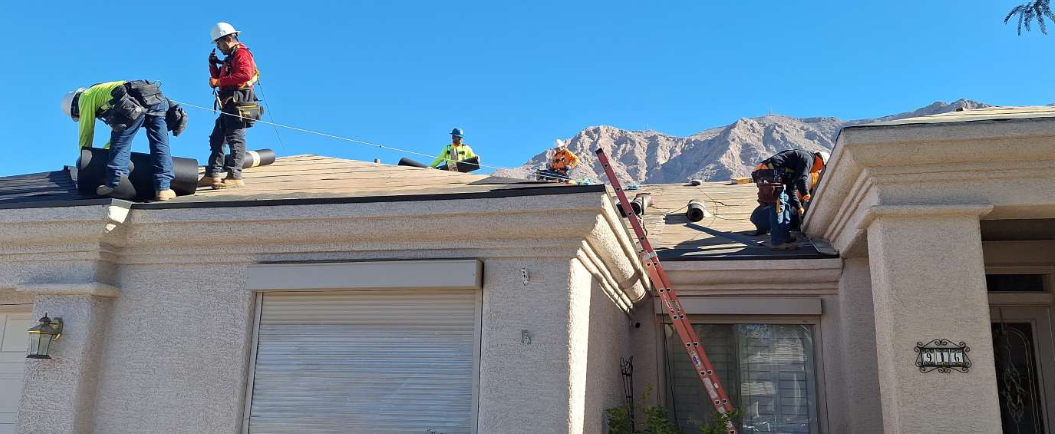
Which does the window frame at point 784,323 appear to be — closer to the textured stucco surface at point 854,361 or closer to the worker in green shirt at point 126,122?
the textured stucco surface at point 854,361

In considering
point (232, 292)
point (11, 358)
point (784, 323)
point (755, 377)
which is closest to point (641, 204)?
point (784, 323)

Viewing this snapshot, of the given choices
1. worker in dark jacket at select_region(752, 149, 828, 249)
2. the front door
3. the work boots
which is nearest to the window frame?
worker in dark jacket at select_region(752, 149, 828, 249)

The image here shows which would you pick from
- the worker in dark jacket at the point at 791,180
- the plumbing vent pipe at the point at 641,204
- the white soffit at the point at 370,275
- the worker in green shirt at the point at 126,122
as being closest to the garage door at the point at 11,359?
the worker in green shirt at the point at 126,122

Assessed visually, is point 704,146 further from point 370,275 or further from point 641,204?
point 370,275

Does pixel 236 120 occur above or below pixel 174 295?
above

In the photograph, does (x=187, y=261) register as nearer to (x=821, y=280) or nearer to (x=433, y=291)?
(x=433, y=291)

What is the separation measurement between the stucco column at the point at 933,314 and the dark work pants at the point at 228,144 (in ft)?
19.5

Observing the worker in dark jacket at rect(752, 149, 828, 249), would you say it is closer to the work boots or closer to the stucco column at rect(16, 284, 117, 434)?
the work boots

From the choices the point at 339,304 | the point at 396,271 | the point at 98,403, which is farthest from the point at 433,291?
the point at 98,403

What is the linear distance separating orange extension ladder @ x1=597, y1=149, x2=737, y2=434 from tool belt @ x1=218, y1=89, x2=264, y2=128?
3.95 m

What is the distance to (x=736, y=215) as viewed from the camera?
31.8ft

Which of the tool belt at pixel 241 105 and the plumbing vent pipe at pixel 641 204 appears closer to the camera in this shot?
the tool belt at pixel 241 105

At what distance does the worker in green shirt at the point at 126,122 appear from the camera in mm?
6562

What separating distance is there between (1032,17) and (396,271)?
527cm
